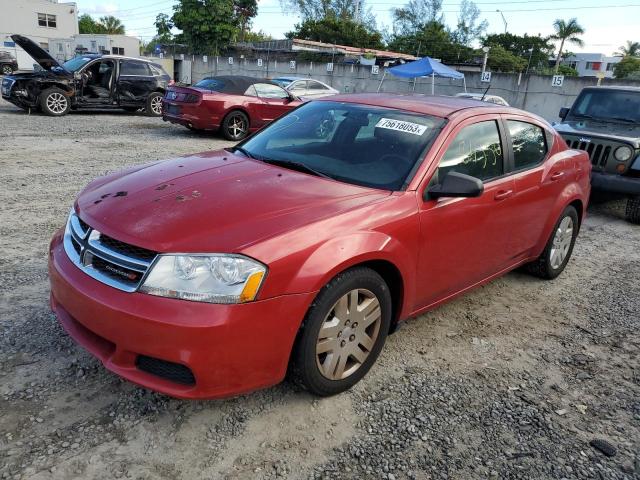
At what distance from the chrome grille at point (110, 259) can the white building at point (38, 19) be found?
184 ft

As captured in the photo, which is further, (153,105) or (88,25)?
(88,25)

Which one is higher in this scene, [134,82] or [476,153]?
[476,153]

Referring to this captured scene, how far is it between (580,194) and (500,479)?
10.8ft

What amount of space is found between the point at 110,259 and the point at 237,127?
1000 cm

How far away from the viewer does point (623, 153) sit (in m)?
7.14

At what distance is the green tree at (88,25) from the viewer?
257ft

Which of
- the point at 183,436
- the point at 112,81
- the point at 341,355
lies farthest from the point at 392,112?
the point at 112,81

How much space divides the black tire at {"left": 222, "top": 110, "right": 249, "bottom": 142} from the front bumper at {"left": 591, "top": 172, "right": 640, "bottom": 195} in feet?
25.1

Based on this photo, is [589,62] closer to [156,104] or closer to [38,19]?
[38,19]

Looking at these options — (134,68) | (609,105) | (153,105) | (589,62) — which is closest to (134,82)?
(134,68)

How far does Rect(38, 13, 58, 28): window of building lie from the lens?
53812 mm

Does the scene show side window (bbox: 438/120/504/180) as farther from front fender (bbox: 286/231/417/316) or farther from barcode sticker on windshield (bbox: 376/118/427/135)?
front fender (bbox: 286/231/417/316)

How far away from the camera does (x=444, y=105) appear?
3.69 m

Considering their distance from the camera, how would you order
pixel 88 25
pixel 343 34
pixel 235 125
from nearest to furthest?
pixel 235 125
pixel 343 34
pixel 88 25
